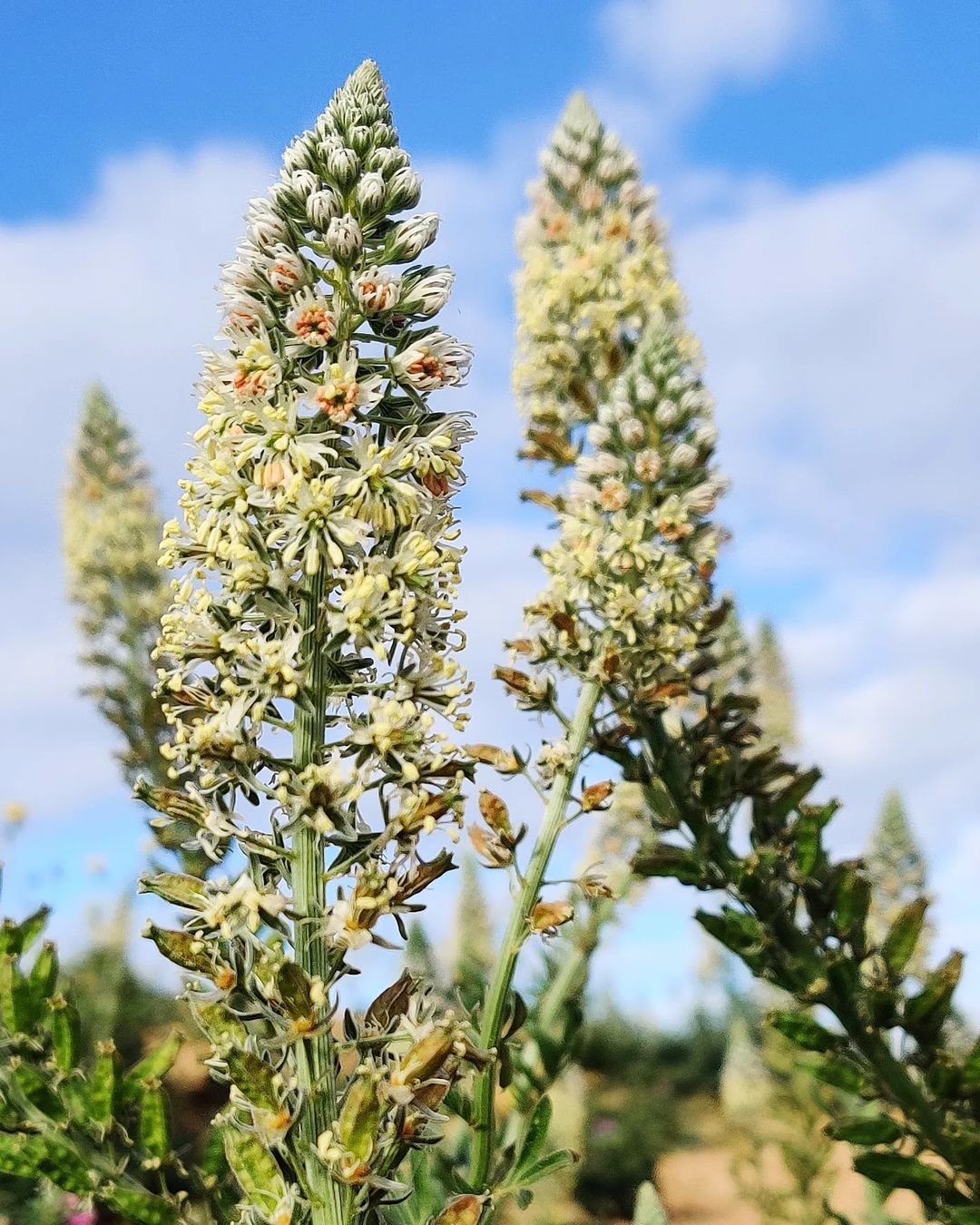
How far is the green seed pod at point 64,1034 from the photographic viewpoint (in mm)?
2646

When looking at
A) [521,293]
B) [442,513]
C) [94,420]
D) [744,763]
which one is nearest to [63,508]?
[94,420]

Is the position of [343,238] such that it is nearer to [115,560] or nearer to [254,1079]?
[254,1079]

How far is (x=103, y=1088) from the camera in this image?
2.62 meters

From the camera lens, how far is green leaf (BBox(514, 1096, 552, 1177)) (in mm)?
2479

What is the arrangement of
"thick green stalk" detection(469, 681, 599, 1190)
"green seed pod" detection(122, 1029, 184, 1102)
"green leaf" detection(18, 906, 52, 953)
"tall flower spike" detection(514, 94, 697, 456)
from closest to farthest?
1. "thick green stalk" detection(469, 681, 599, 1190)
2. "green seed pod" detection(122, 1029, 184, 1102)
3. "green leaf" detection(18, 906, 52, 953)
4. "tall flower spike" detection(514, 94, 697, 456)

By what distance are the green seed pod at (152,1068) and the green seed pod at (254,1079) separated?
704mm

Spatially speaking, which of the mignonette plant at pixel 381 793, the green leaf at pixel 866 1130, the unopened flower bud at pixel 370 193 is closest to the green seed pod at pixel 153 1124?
the mignonette plant at pixel 381 793

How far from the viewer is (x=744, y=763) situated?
3.60 metres

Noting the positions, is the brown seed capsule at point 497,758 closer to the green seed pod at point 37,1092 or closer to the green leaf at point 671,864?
the green leaf at point 671,864

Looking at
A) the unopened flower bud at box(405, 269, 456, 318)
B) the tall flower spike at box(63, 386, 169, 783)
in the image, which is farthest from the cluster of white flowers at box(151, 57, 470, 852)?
the tall flower spike at box(63, 386, 169, 783)

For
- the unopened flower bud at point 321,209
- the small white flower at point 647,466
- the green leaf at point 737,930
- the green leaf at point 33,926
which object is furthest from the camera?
the small white flower at point 647,466

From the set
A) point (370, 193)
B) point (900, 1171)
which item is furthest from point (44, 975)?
point (900, 1171)

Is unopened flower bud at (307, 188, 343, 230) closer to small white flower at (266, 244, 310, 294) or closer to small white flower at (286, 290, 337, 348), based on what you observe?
small white flower at (266, 244, 310, 294)

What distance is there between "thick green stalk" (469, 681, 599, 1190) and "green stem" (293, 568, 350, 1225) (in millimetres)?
501
